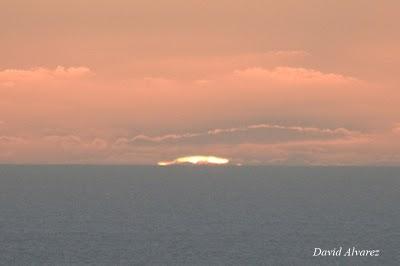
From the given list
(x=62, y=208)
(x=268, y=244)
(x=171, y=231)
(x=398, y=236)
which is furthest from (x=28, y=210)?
(x=398, y=236)

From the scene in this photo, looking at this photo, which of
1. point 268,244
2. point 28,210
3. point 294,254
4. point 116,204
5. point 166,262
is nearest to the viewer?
point 166,262

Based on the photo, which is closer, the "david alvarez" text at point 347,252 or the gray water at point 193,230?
the gray water at point 193,230

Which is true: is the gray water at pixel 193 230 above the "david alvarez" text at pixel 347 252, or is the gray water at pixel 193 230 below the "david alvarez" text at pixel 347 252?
above

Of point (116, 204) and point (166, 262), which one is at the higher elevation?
point (116, 204)

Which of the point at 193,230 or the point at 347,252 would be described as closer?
the point at 347,252

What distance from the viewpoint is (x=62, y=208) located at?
132875 mm

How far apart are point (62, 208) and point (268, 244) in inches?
2228

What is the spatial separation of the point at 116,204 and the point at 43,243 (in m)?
55.5

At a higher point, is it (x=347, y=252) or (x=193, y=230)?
(x=193, y=230)

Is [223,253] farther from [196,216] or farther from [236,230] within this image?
[196,216]

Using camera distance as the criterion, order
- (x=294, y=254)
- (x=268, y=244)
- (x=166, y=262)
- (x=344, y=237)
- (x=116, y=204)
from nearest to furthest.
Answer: (x=166, y=262) → (x=294, y=254) → (x=268, y=244) → (x=344, y=237) → (x=116, y=204)

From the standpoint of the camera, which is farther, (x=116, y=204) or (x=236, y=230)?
(x=116, y=204)

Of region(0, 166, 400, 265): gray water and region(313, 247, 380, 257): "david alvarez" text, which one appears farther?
region(313, 247, 380, 257): "david alvarez" text

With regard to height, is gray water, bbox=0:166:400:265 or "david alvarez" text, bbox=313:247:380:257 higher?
gray water, bbox=0:166:400:265
